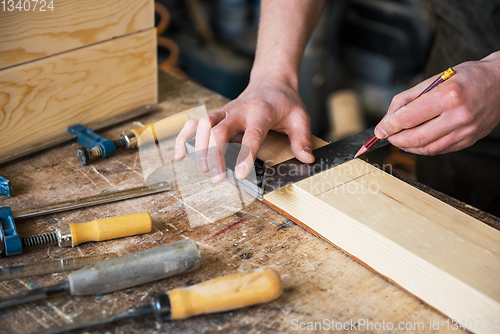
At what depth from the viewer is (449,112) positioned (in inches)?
41.3

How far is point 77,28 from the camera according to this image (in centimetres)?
127

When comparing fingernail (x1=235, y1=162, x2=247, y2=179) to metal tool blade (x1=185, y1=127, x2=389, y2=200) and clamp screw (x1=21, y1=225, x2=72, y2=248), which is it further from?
clamp screw (x1=21, y1=225, x2=72, y2=248)

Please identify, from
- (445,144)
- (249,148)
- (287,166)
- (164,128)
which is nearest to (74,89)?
(164,128)

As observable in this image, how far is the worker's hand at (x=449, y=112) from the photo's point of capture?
1.04 meters

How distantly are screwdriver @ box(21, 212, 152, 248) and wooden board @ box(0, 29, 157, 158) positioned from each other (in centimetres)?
48

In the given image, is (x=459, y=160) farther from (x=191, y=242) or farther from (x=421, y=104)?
(x=191, y=242)

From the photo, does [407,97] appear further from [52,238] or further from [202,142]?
[52,238]

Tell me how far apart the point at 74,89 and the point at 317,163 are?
2.73 ft

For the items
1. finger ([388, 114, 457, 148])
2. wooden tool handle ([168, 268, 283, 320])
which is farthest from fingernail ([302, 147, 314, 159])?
wooden tool handle ([168, 268, 283, 320])

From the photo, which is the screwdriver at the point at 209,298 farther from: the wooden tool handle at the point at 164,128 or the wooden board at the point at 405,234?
the wooden tool handle at the point at 164,128

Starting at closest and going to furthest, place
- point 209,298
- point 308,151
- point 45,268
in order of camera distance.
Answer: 1. point 209,298
2. point 45,268
3. point 308,151

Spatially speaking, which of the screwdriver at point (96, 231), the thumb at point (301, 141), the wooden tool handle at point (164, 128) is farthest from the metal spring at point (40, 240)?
the thumb at point (301, 141)

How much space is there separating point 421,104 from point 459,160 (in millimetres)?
886

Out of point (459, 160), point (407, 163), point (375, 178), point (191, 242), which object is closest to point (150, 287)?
point (191, 242)
